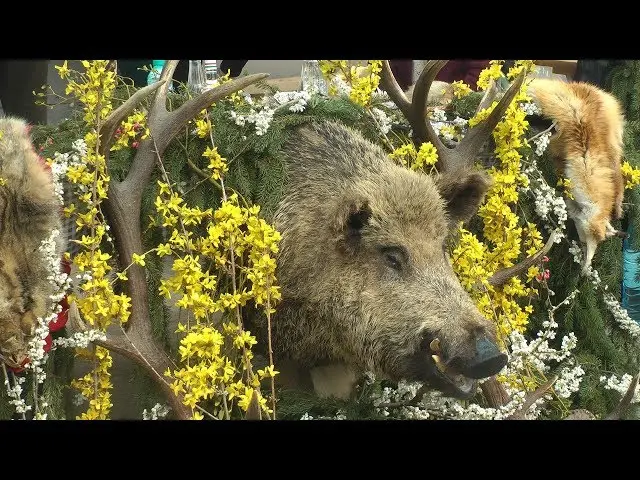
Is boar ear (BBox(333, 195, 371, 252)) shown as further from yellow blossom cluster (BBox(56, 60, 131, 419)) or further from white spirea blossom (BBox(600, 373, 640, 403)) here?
white spirea blossom (BBox(600, 373, 640, 403))

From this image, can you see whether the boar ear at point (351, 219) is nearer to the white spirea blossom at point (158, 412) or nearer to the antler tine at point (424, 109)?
the antler tine at point (424, 109)

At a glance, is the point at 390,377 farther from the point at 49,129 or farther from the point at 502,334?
the point at 49,129

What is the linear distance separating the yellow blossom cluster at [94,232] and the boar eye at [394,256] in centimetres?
74

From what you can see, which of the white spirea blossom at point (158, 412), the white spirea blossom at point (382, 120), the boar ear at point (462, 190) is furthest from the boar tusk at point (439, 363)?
the white spirea blossom at point (382, 120)

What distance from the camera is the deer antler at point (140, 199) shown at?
208cm

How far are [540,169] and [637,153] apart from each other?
0.38 m

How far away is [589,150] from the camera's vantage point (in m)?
2.72

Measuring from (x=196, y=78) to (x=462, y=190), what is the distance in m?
0.97

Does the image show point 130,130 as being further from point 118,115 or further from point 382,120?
point 382,120

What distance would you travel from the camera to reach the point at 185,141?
230 cm

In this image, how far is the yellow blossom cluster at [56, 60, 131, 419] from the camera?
2045 mm

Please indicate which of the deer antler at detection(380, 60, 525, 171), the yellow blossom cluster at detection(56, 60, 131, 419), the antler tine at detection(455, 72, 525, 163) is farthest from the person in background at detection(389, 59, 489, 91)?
the yellow blossom cluster at detection(56, 60, 131, 419)

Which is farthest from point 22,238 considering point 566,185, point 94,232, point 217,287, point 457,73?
point 566,185

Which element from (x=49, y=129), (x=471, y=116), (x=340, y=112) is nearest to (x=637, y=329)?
(x=471, y=116)
